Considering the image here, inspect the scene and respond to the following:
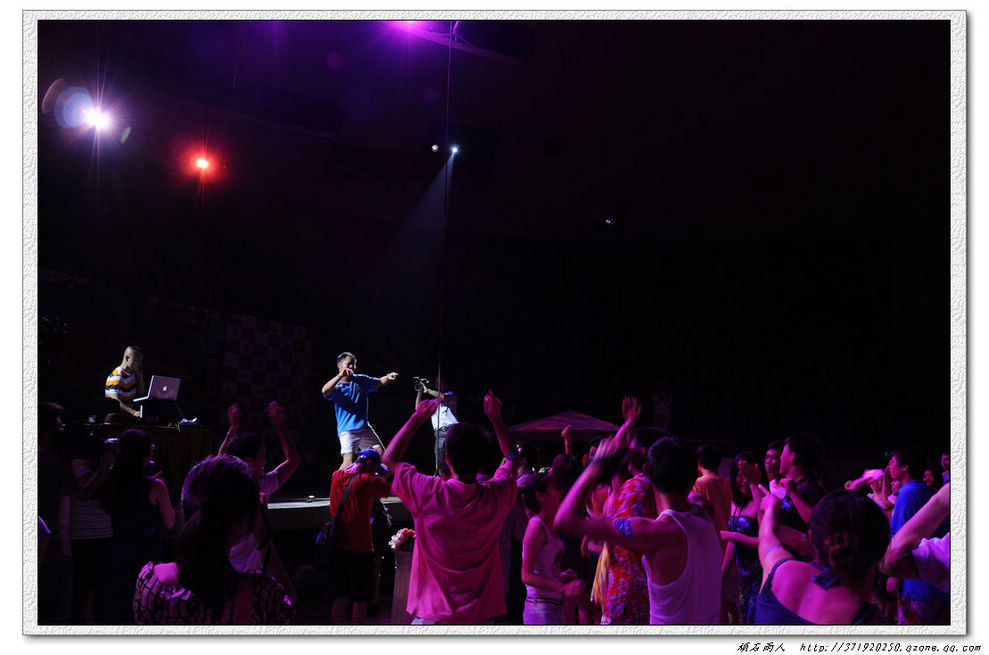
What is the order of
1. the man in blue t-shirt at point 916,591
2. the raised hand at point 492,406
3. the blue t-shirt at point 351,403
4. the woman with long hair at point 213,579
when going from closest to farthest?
the woman with long hair at point 213,579
the raised hand at point 492,406
the man in blue t-shirt at point 916,591
the blue t-shirt at point 351,403

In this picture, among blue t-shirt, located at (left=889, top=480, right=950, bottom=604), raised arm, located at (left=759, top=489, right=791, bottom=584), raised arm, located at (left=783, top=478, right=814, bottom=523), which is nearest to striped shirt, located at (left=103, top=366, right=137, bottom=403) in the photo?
raised arm, located at (left=783, top=478, right=814, bottom=523)

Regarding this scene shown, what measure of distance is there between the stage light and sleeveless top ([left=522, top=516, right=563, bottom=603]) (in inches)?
185

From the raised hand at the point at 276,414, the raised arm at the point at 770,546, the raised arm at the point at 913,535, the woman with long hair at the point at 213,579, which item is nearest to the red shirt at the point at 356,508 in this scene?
the raised hand at the point at 276,414

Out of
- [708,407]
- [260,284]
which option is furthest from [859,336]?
[260,284]

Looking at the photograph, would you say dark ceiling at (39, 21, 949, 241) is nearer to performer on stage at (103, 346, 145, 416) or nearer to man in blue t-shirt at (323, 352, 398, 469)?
performer on stage at (103, 346, 145, 416)

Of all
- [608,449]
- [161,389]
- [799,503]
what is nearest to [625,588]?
[608,449]

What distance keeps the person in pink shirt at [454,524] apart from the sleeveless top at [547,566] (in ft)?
1.06

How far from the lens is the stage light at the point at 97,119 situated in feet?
17.8

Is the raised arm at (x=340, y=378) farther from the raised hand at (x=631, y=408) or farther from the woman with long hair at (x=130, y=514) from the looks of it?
the raised hand at (x=631, y=408)

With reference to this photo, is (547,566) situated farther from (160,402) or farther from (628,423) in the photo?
(160,402)

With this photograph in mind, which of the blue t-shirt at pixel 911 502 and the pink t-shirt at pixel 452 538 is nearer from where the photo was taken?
the pink t-shirt at pixel 452 538

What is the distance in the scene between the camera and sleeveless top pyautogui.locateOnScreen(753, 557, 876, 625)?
5.79 ft

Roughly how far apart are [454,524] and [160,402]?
15.5ft
